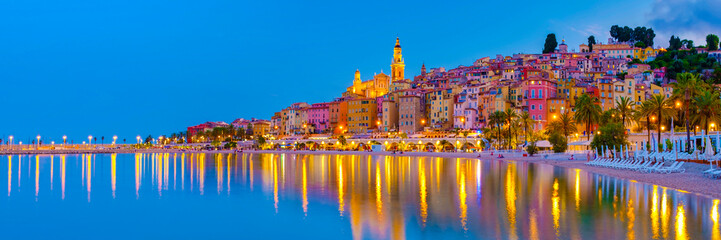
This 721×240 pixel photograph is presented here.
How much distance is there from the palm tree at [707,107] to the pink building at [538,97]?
40450 millimetres

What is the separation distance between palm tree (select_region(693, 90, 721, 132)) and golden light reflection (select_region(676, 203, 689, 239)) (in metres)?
29.6

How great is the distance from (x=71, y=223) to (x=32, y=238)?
8.00 feet

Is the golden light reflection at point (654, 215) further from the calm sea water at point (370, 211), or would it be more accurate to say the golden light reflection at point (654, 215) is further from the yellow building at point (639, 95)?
the yellow building at point (639, 95)

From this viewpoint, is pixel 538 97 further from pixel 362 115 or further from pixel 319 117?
pixel 319 117

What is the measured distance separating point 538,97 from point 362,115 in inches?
1616

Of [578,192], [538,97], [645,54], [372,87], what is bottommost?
[578,192]

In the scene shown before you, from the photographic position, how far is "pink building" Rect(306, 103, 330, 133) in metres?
130

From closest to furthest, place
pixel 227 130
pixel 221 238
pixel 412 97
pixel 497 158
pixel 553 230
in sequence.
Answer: pixel 553 230
pixel 221 238
pixel 497 158
pixel 412 97
pixel 227 130

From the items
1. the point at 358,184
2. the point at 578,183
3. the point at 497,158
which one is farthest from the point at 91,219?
the point at 497,158

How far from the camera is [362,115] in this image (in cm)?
12025

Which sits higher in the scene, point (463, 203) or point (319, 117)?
point (319, 117)

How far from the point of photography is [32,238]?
1695cm

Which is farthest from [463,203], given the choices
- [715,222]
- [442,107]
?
[442,107]

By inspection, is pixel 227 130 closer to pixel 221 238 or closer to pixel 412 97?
pixel 412 97
